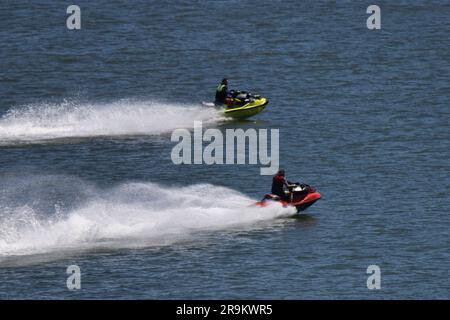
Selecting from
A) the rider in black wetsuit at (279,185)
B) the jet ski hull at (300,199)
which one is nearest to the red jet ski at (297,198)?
the jet ski hull at (300,199)

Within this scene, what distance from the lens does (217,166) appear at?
64375 mm

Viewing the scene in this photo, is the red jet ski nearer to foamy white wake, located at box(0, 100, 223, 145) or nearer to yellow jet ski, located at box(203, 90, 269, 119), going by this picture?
foamy white wake, located at box(0, 100, 223, 145)

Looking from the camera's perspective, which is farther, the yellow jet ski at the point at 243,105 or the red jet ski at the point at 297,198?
the yellow jet ski at the point at 243,105

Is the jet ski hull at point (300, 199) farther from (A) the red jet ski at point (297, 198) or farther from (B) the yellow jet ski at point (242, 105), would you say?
(B) the yellow jet ski at point (242, 105)

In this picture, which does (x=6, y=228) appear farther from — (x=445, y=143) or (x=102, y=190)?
(x=445, y=143)

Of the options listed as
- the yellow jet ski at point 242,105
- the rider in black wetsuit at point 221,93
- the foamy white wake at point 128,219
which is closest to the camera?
the foamy white wake at point 128,219

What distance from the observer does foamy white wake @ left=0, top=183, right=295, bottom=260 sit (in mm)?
51281

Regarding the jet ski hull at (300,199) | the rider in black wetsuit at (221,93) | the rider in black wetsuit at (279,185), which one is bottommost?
the jet ski hull at (300,199)

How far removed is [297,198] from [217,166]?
31.6 feet

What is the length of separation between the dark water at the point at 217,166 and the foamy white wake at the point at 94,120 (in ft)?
0.49

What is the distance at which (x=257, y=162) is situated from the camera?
6494cm

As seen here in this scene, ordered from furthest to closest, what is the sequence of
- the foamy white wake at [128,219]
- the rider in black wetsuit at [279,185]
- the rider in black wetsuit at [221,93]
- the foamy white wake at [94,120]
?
the rider in black wetsuit at [221,93] → the foamy white wake at [94,120] → the rider in black wetsuit at [279,185] → the foamy white wake at [128,219]

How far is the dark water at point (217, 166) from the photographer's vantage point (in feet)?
160

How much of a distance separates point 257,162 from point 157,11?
3712 cm
